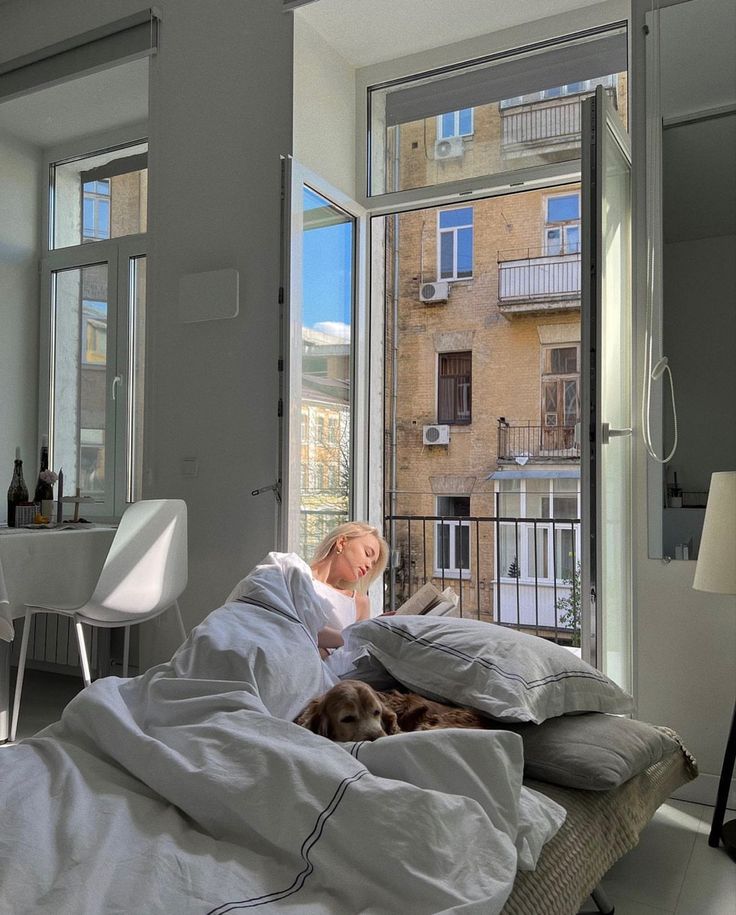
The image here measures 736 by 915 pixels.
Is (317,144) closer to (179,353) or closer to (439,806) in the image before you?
(179,353)

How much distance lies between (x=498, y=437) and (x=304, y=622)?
6.59 m

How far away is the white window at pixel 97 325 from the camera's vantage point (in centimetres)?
419

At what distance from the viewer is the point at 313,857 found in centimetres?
119

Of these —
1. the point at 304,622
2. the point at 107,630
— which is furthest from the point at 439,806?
the point at 107,630

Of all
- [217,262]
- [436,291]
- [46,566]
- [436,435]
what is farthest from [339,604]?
[436,291]

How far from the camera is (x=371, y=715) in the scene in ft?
5.40

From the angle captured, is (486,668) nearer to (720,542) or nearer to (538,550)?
(720,542)

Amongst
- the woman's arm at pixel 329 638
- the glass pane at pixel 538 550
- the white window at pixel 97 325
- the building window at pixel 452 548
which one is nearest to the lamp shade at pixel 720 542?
the woman's arm at pixel 329 638

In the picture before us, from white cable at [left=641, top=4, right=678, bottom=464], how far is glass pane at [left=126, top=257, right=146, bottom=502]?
8.33 ft

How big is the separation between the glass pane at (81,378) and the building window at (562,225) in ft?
16.5

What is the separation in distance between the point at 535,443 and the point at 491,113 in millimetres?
5168

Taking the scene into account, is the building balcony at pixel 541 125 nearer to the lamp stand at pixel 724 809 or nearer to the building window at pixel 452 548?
the lamp stand at pixel 724 809

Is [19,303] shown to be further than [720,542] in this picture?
Yes

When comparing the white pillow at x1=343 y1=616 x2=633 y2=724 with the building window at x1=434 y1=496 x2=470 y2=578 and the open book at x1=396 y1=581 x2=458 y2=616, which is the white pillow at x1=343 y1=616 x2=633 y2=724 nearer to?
the open book at x1=396 y1=581 x2=458 y2=616
